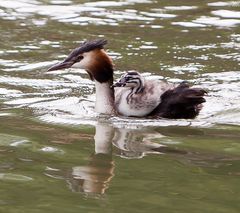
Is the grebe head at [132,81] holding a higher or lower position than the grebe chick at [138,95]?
higher

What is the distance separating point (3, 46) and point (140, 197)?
7817 mm

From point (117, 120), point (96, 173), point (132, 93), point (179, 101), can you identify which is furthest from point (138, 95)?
point (96, 173)

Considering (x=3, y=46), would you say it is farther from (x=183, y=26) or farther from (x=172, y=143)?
(x=172, y=143)

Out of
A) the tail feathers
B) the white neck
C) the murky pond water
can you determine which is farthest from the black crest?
the tail feathers

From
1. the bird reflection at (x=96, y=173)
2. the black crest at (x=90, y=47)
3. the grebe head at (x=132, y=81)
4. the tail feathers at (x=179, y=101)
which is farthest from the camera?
the black crest at (x=90, y=47)

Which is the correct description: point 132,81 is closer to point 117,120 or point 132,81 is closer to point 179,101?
point 117,120

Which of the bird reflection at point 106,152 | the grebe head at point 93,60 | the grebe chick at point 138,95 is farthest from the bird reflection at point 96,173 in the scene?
the grebe head at point 93,60

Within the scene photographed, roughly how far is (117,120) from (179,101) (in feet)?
2.39

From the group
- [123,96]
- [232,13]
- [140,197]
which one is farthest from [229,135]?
[232,13]

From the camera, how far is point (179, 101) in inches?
405

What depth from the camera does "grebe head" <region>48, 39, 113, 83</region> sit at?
421 inches

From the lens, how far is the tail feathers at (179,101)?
33.8ft

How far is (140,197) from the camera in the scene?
705 centimetres

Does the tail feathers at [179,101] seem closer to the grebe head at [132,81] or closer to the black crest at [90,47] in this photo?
the grebe head at [132,81]
